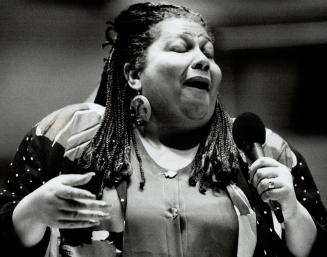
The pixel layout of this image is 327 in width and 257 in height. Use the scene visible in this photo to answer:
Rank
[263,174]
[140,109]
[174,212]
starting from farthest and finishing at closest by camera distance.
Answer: [140,109]
[174,212]
[263,174]

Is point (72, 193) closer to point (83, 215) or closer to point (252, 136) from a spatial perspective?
point (83, 215)

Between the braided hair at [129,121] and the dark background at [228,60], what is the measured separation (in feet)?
0.12

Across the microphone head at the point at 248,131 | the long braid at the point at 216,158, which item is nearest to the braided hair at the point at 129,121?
the long braid at the point at 216,158

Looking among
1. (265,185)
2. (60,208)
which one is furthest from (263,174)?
(60,208)

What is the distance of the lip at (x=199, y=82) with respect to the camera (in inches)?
36.7

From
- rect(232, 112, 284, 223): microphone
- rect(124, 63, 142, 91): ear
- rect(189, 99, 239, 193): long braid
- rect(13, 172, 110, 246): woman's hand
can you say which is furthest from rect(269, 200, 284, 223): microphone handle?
rect(124, 63, 142, 91): ear

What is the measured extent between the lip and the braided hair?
0.08 m

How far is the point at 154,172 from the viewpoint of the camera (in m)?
0.92

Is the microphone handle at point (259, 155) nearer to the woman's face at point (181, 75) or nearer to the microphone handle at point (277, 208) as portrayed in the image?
the microphone handle at point (277, 208)

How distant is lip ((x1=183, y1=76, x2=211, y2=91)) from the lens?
36.7 inches

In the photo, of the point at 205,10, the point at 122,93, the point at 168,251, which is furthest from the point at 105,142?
the point at 205,10

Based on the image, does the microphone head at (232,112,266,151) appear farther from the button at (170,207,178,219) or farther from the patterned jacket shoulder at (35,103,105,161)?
the patterned jacket shoulder at (35,103,105,161)

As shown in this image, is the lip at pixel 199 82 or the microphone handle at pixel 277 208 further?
the lip at pixel 199 82

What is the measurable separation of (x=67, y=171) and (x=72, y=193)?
17 cm
